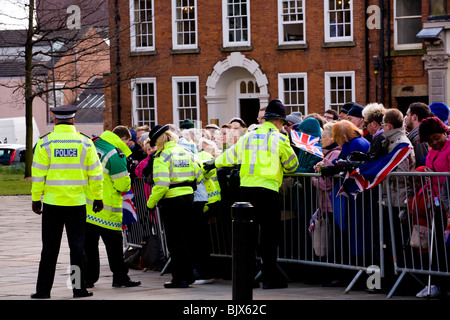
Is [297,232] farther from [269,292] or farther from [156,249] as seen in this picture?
[156,249]

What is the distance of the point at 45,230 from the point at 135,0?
28.3 metres

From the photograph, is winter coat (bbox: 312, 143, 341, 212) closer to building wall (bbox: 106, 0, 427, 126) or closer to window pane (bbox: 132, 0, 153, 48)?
building wall (bbox: 106, 0, 427, 126)

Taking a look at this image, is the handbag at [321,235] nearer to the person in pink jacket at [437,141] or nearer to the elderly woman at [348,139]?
the elderly woman at [348,139]

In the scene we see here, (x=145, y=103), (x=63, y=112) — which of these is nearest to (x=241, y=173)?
(x=63, y=112)

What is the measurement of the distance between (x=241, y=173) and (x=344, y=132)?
4.09 ft

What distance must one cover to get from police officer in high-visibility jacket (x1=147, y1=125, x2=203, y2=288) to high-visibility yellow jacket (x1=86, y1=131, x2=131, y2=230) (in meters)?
0.43

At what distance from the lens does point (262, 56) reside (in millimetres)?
34688

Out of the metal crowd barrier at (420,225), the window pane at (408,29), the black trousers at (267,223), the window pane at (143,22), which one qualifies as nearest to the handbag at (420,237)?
the metal crowd barrier at (420,225)

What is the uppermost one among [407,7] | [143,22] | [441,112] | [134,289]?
[143,22]

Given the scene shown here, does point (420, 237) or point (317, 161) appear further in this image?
point (317, 161)

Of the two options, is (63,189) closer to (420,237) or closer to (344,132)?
(344,132)

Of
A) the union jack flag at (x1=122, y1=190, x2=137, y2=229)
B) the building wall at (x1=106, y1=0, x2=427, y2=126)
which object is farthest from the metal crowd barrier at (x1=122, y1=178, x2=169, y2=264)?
the building wall at (x1=106, y1=0, x2=427, y2=126)

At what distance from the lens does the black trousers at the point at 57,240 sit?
9781 millimetres
